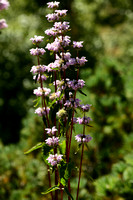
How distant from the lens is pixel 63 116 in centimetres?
106

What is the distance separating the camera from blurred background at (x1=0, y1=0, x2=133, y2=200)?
208cm

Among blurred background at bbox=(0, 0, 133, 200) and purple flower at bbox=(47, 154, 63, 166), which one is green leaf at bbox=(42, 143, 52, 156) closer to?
purple flower at bbox=(47, 154, 63, 166)

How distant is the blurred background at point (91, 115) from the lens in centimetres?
208

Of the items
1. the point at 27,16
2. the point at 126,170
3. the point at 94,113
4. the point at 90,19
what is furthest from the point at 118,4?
the point at 126,170

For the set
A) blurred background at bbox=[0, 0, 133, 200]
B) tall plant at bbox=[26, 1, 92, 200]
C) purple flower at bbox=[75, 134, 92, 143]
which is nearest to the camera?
tall plant at bbox=[26, 1, 92, 200]

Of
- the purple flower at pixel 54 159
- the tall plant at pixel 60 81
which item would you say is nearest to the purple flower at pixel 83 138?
the tall plant at pixel 60 81

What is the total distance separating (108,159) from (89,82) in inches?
39.2

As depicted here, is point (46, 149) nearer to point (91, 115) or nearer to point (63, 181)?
point (63, 181)

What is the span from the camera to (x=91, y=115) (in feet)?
8.90

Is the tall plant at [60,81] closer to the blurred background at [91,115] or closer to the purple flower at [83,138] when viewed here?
the purple flower at [83,138]

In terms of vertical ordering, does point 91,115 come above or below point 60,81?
above

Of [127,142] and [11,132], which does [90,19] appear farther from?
[127,142]

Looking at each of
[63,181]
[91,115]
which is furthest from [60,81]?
[91,115]

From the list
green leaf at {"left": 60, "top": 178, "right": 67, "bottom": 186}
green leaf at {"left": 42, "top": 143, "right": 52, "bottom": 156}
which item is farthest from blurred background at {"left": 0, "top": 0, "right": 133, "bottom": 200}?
green leaf at {"left": 42, "top": 143, "right": 52, "bottom": 156}
